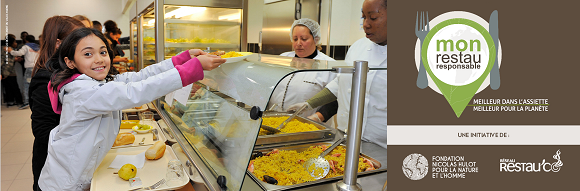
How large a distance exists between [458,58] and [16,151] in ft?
16.7

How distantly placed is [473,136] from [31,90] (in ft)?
6.25

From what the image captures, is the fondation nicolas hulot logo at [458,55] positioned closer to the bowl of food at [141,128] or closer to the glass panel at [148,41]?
the bowl of food at [141,128]

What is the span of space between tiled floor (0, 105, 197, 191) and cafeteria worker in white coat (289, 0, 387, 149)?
889 millimetres

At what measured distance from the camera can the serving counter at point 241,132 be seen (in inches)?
38.8

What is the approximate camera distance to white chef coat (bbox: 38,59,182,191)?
114 cm

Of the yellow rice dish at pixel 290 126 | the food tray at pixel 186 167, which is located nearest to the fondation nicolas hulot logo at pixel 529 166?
the food tray at pixel 186 167

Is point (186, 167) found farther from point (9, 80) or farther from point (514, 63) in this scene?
point (9, 80)

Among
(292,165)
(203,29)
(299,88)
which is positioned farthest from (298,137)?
(203,29)

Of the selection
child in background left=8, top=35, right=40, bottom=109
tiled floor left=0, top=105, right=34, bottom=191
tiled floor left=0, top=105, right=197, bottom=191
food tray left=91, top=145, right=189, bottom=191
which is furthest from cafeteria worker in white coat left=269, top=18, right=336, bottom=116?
child in background left=8, top=35, right=40, bottom=109

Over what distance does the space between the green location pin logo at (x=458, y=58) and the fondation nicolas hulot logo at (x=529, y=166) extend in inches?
6.1

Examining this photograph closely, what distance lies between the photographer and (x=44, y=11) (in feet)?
29.9

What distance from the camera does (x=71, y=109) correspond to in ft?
4.15

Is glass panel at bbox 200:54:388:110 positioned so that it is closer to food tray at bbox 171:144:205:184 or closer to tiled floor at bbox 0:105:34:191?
food tray at bbox 171:144:205:184

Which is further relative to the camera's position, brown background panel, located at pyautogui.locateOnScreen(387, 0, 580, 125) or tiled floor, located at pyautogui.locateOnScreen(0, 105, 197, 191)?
tiled floor, located at pyautogui.locateOnScreen(0, 105, 197, 191)
